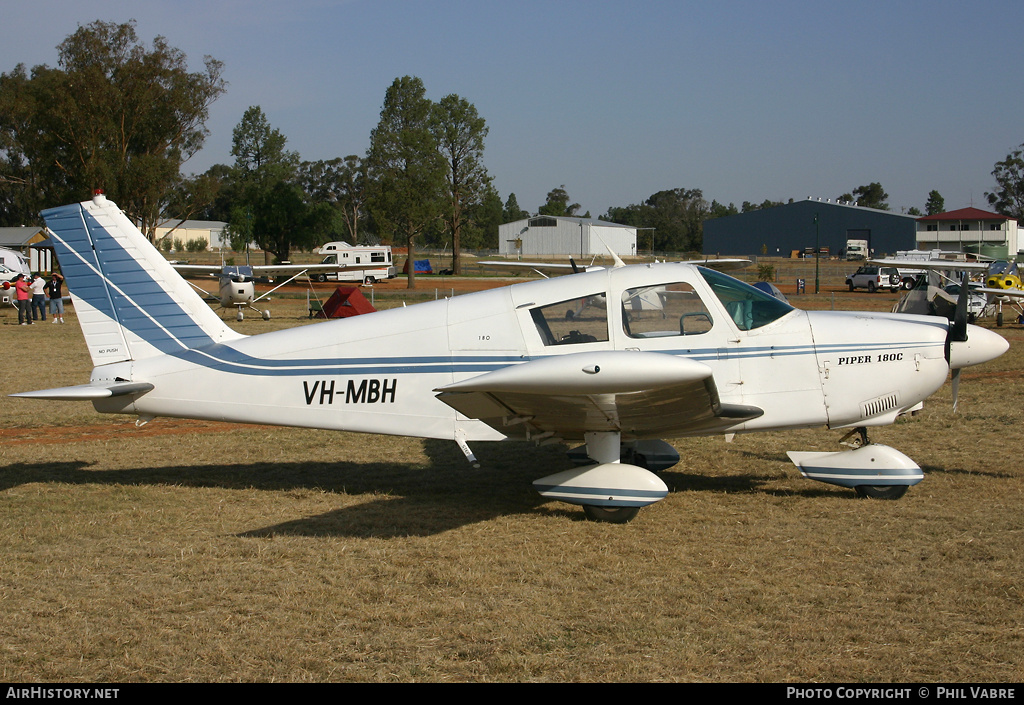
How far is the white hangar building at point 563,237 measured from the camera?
10044 cm

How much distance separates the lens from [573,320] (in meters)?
6.88

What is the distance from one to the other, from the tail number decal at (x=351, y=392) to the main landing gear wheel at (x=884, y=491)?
13.9 feet

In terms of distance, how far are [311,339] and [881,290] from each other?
46735 millimetres

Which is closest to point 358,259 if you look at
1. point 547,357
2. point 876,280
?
point 876,280

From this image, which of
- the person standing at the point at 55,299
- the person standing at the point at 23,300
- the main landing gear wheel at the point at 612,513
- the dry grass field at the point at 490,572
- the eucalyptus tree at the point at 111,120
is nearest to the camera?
the dry grass field at the point at 490,572

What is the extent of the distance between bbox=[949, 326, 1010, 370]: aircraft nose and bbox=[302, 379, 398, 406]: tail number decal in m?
4.92

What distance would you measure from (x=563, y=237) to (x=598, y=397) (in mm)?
100201

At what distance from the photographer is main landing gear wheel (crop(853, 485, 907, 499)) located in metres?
7.05

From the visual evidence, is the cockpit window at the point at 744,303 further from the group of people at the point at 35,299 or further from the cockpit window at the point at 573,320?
the group of people at the point at 35,299

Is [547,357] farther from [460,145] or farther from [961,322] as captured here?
[460,145]

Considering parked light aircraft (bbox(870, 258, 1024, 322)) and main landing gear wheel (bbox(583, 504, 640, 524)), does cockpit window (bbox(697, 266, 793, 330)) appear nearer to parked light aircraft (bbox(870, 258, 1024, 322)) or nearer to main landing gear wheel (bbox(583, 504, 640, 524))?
A: main landing gear wheel (bbox(583, 504, 640, 524))

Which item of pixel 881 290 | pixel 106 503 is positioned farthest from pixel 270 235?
pixel 106 503

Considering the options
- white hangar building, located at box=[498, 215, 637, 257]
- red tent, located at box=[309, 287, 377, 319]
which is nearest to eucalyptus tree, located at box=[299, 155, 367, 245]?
white hangar building, located at box=[498, 215, 637, 257]

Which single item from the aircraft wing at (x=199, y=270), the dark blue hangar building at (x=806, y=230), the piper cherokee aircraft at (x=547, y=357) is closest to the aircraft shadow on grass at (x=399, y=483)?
the piper cherokee aircraft at (x=547, y=357)
